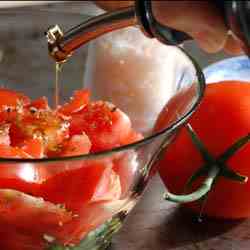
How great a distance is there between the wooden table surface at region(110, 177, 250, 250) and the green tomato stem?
43mm

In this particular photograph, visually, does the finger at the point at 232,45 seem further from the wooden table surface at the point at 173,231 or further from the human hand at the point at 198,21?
the wooden table surface at the point at 173,231

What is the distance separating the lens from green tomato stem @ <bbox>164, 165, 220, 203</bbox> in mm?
648

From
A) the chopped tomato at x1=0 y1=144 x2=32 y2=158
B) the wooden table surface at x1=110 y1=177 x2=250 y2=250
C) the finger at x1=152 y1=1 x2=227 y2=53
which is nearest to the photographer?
the finger at x1=152 y1=1 x2=227 y2=53

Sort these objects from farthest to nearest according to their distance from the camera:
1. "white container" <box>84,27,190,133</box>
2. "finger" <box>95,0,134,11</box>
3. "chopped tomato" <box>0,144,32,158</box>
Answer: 1. "finger" <box>95,0,134,11</box>
2. "white container" <box>84,27,190,133</box>
3. "chopped tomato" <box>0,144,32,158</box>

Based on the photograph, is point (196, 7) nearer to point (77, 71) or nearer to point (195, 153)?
point (195, 153)

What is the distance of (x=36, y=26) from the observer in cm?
79

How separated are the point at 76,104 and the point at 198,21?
25cm

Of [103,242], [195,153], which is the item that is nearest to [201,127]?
[195,153]

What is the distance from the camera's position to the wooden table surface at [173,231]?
682 millimetres

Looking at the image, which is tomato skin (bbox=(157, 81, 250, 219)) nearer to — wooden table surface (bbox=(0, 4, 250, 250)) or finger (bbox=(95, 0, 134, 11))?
wooden table surface (bbox=(0, 4, 250, 250))

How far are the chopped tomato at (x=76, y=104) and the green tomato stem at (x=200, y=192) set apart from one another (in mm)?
115

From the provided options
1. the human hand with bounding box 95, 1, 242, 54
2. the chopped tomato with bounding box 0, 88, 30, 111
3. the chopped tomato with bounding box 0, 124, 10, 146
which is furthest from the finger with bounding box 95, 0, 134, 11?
the human hand with bounding box 95, 1, 242, 54

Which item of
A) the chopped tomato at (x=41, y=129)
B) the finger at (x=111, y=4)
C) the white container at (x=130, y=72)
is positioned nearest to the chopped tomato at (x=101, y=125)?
the chopped tomato at (x=41, y=129)

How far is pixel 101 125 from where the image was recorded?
2.16ft
